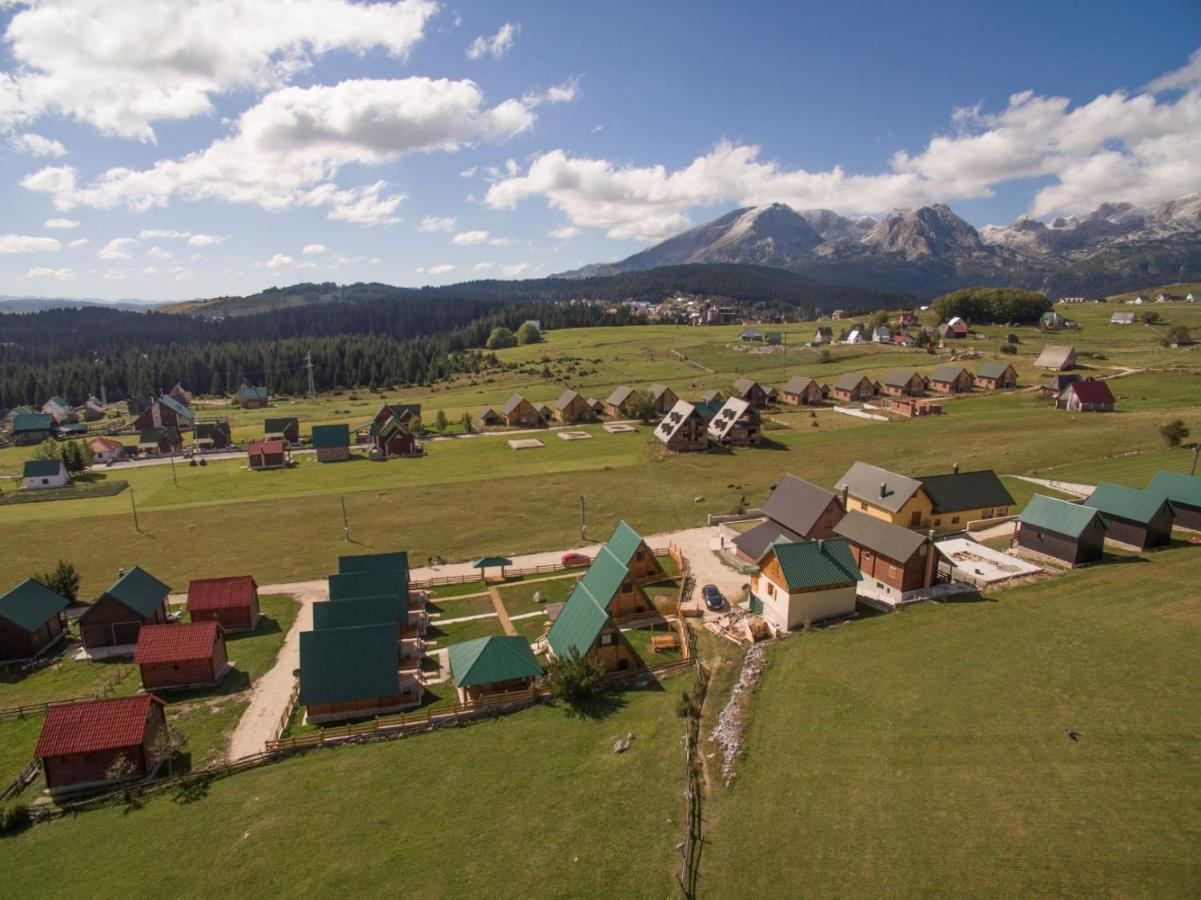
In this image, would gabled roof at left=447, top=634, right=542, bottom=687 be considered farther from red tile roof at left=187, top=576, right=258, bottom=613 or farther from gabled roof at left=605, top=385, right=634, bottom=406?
gabled roof at left=605, top=385, right=634, bottom=406

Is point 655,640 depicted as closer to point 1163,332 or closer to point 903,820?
point 903,820

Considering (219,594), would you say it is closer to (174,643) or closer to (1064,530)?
(174,643)

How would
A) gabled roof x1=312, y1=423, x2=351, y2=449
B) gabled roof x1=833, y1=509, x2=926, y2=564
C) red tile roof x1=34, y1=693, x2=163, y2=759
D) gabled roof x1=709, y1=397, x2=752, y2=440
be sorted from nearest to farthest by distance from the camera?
red tile roof x1=34, y1=693, x2=163, y2=759 < gabled roof x1=833, y1=509, x2=926, y2=564 < gabled roof x1=709, y1=397, x2=752, y2=440 < gabled roof x1=312, y1=423, x2=351, y2=449

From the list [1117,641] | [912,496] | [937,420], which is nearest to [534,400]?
[937,420]

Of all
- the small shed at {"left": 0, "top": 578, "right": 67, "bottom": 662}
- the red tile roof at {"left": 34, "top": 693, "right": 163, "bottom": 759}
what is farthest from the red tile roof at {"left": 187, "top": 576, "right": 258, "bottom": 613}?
the red tile roof at {"left": 34, "top": 693, "right": 163, "bottom": 759}

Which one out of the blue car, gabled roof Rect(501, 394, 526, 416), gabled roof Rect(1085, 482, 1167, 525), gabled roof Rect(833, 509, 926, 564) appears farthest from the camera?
gabled roof Rect(501, 394, 526, 416)

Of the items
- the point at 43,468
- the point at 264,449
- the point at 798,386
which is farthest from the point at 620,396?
the point at 43,468

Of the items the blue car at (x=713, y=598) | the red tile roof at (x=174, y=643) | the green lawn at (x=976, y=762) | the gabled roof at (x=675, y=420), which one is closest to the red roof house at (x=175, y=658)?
the red tile roof at (x=174, y=643)

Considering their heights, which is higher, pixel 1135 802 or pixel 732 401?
pixel 732 401
